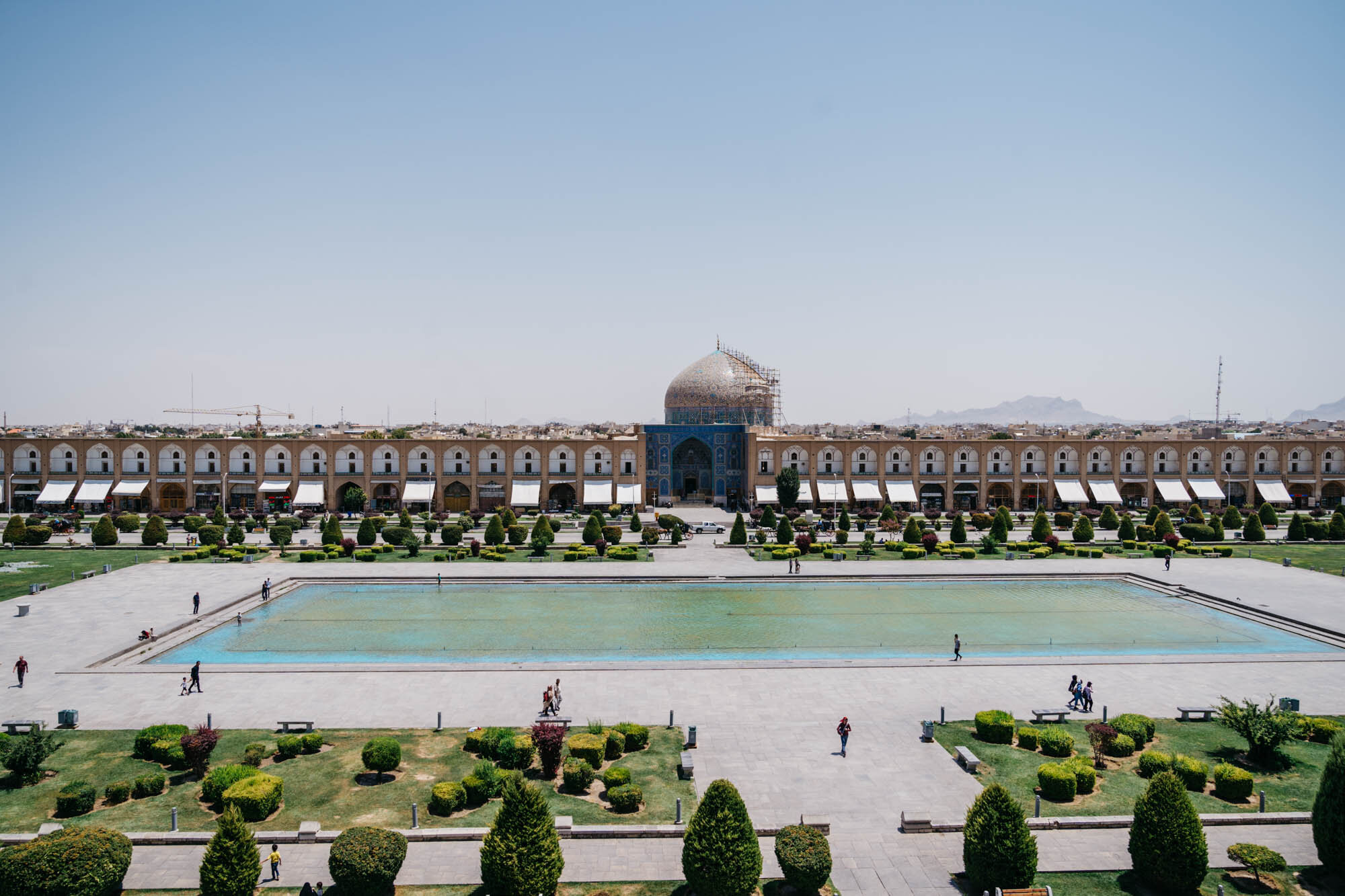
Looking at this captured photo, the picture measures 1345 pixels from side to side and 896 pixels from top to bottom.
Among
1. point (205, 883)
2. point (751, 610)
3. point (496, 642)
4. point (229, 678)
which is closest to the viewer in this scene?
point (205, 883)

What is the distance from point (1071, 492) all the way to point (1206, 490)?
8.45m

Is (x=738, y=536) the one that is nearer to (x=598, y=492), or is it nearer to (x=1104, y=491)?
(x=598, y=492)

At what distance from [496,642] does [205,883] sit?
13194 mm

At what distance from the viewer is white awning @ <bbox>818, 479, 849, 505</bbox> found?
180 ft

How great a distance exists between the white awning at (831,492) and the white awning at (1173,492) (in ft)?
65.6

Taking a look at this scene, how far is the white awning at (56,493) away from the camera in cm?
5272

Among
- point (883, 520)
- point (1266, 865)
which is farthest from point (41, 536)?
point (1266, 865)

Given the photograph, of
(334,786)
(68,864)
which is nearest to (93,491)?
(334,786)

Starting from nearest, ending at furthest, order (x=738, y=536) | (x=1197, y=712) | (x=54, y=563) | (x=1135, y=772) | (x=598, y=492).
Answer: (x=1135, y=772) → (x=1197, y=712) → (x=54, y=563) → (x=738, y=536) → (x=598, y=492)

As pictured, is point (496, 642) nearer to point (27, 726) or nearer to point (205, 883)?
point (27, 726)

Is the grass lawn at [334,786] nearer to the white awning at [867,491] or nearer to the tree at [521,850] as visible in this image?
the tree at [521,850]

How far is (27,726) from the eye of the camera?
53.6 ft

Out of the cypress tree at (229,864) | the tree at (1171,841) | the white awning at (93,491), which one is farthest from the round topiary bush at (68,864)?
the white awning at (93,491)

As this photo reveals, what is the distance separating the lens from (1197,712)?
17.4 metres
